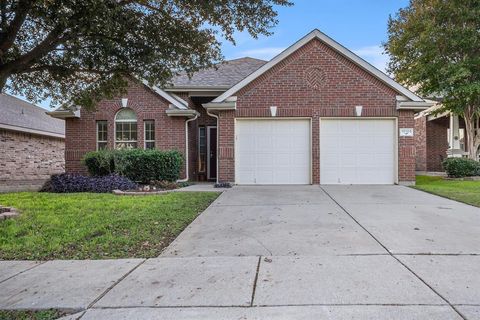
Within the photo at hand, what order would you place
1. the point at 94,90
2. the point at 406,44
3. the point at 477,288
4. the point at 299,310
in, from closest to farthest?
the point at 299,310 → the point at 477,288 → the point at 94,90 → the point at 406,44

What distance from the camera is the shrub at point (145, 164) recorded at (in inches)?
488

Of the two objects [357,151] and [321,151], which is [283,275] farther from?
[357,151]

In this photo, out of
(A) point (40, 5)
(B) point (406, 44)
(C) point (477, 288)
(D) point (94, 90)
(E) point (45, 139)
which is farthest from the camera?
(E) point (45, 139)

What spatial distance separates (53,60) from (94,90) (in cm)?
111

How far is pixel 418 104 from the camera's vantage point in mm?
11922

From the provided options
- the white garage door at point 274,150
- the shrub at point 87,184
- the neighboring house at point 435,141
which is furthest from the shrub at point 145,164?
the neighboring house at point 435,141

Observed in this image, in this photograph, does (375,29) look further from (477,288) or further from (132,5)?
(477,288)

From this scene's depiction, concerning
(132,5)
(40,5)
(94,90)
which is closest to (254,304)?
(40,5)

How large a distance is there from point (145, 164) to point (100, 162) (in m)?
1.65

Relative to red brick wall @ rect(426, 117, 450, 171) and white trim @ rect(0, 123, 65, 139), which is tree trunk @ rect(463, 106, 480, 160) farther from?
white trim @ rect(0, 123, 65, 139)

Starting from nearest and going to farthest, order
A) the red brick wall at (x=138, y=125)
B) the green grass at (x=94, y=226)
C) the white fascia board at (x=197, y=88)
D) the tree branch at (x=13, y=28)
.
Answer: the green grass at (x=94, y=226), the tree branch at (x=13, y=28), the red brick wall at (x=138, y=125), the white fascia board at (x=197, y=88)

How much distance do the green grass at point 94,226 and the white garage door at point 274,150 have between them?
354 cm

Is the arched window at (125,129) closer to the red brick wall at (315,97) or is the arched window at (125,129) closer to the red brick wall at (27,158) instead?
the red brick wall at (27,158)

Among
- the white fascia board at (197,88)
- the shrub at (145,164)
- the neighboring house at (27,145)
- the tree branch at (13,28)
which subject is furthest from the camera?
the neighboring house at (27,145)
